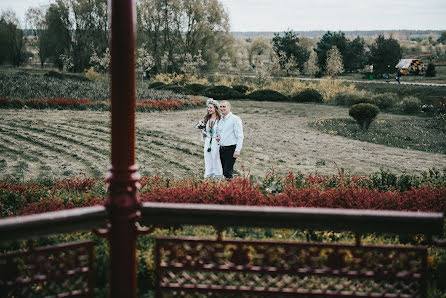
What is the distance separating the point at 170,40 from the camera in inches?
1903

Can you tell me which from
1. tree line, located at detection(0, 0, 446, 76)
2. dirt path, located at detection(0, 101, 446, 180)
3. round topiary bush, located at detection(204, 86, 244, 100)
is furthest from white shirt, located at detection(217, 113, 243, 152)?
tree line, located at detection(0, 0, 446, 76)

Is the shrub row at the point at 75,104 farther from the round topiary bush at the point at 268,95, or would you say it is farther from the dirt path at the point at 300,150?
the round topiary bush at the point at 268,95

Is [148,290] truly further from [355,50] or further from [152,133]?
[355,50]

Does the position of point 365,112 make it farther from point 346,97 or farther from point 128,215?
point 128,215

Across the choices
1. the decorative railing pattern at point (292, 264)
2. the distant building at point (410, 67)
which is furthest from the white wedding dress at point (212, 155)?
the distant building at point (410, 67)

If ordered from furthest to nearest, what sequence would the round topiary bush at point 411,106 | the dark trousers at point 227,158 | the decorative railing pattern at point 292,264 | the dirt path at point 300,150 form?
the round topiary bush at point 411,106 → the dirt path at point 300,150 → the dark trousers at point 227,158 → the decorative railing pattern at point 292,264

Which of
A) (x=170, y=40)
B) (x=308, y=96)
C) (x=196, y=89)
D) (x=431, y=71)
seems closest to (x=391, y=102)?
(x=308, y=96)

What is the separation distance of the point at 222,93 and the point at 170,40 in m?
23.8

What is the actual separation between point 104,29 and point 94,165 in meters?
44.8

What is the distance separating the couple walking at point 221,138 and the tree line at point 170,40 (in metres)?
33.8

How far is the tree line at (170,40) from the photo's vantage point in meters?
45.1

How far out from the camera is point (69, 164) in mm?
10008

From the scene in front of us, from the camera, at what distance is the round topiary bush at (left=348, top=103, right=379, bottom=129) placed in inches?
625

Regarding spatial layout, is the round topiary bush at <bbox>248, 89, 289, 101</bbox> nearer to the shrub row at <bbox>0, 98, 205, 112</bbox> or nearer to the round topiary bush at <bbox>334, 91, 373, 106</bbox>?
the round topiary bush at <bbox>334, 91, 373, 106</bbox>
